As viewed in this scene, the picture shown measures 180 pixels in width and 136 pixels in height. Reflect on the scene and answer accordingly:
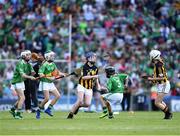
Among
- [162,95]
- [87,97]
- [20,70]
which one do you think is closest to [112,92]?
[87,97]

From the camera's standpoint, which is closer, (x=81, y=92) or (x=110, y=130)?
(x=110, y=130)

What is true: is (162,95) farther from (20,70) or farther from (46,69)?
Result: (20,70)

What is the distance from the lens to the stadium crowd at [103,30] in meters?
41.7

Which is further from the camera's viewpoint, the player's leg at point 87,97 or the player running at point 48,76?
the player running at point 48,76

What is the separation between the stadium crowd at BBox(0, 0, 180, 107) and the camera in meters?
41.7

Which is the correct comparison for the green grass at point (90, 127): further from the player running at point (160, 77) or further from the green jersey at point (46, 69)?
the green jersey at point (46, 69)

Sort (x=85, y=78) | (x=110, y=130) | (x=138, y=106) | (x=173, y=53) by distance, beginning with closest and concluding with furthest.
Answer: (x=110, y=130) → (x=85, y=78) → (x=138, y=106) → (x=173, y=53)

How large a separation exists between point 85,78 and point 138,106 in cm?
1322

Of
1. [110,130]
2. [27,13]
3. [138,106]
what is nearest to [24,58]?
[110,130]

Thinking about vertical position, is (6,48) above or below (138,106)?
above

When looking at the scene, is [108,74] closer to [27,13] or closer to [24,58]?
[24,58]

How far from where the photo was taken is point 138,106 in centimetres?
4050

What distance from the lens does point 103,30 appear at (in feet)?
145

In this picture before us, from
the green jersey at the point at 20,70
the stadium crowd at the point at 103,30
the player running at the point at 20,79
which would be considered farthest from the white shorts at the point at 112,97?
the stadium crowd at the point at 103,30
